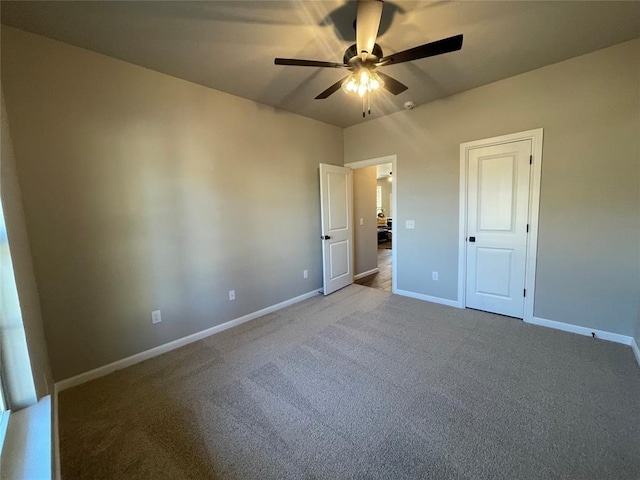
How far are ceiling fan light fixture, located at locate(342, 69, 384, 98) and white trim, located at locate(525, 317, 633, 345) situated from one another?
293 centimetres

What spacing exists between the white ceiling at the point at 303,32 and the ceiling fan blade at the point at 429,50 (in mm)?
372

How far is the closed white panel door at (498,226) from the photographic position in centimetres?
285

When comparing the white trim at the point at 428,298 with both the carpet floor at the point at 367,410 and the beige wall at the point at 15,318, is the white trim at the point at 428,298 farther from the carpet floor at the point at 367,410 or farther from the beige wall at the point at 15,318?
the beige wall at the point at 15,318

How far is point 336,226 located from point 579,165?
110 inches

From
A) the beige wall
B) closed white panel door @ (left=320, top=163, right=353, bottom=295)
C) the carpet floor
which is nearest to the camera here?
the beige wall

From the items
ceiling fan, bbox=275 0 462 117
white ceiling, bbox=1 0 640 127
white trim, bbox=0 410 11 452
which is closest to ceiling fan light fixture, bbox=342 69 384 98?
ceiling fan, bbox=275 0 462 117

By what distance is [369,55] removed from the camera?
5.63ft

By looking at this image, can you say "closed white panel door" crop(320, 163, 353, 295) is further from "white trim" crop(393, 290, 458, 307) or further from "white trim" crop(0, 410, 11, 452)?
"white trim" crop(0, 410, 11, 452)

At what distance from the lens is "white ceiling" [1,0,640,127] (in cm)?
171

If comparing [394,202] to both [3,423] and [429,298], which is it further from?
[3,423]

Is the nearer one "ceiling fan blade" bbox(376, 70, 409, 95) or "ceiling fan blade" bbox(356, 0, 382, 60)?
"ceiling fan blade" bbox(356, 0, 382, 60)

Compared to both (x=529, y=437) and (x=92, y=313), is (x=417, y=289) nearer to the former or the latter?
(x=529, y=437)

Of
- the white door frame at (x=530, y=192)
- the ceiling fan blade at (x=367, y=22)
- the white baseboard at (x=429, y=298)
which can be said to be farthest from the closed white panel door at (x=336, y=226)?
the ceiling fan blade at (x=367, y=22)

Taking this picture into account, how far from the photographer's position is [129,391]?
6.56 feet
